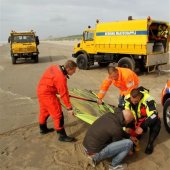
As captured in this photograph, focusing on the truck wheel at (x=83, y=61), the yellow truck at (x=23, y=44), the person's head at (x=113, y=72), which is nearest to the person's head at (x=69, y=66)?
the person's head at (x=113, y=72)

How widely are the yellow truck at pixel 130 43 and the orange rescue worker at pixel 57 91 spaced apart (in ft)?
28.6

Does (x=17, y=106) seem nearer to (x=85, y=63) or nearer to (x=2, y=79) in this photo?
(x=2, y=79)

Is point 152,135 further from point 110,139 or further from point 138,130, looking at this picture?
point 110,139

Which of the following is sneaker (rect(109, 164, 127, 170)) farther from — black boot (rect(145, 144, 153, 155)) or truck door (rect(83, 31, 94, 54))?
truck door (rect(83, 31, 94, 54))

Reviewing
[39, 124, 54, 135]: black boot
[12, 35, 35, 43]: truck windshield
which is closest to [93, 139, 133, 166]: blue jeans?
[39, 124, 54, 135]: black boot

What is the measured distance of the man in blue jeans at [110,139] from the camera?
4.35 metres

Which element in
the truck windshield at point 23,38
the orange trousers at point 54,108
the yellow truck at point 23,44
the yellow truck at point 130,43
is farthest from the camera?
the truck windshield at point 23,38

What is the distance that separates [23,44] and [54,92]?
15.6 meters

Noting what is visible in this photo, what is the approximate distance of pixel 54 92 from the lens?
5859 mm

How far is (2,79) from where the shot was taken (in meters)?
14.0

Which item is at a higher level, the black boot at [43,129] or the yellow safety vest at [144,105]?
the yellow safety vest at [144,105]

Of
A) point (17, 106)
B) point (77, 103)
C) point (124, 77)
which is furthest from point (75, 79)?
point (124, 77)

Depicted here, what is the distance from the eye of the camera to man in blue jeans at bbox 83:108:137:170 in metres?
4.35

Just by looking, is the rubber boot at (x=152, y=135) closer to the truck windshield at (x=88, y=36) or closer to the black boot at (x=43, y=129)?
the black boot at (x=43, y=129)
